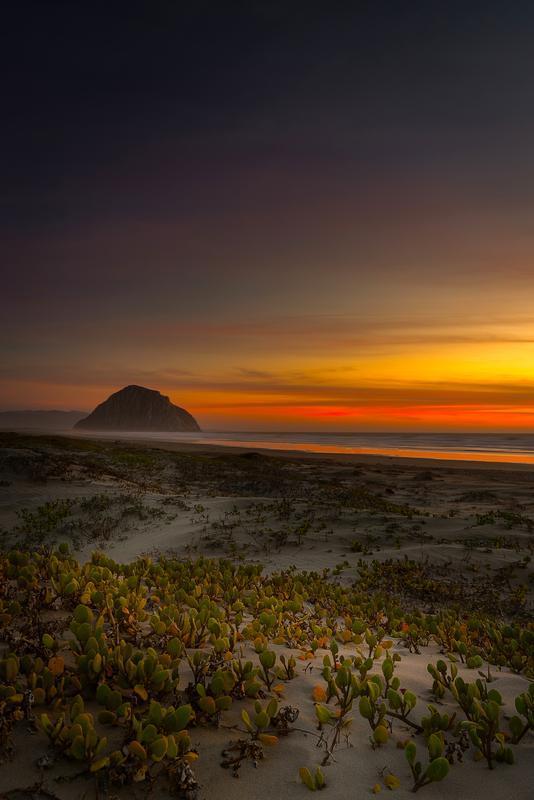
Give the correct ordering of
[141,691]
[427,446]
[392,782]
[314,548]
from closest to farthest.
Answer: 1. [392,782]
2. [141,691]
3. [314,548]
4. [427,446]

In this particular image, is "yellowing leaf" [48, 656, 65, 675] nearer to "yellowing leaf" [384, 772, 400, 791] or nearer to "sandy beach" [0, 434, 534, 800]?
"sandy beach" [0, 434, 534, 800]

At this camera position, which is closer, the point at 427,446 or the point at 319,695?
the point at 319,695

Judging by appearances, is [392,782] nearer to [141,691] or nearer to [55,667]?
[141,691]

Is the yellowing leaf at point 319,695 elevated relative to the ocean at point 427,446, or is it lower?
elevated

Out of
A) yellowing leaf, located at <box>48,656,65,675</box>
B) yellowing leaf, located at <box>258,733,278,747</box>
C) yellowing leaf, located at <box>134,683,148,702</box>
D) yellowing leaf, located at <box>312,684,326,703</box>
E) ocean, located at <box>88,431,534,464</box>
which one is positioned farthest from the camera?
ocean, located at <box>88,431,534,464</box>

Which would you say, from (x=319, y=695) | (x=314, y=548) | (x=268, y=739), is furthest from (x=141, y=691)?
(x=314, y=548)

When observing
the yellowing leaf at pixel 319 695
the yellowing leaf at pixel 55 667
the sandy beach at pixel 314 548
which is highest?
the yellowing leaf at pixel 55 667

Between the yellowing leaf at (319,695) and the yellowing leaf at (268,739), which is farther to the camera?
the yellowing leaf at (319,695)

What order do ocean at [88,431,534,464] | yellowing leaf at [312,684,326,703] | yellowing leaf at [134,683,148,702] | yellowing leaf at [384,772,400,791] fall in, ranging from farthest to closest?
1. ocean at [88,431,534,464]
2. yellowing leaf at [312,684,326,703]
3. yellowing leaf at [134,683,148,702]
4. yellowing leaf at [384,772,400,791]

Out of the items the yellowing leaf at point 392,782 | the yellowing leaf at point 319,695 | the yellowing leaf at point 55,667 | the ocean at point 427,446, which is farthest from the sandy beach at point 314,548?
the ocean at point 427,446

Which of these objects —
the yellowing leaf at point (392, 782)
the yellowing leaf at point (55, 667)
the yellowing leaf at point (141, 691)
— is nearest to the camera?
the yellowing leaf at point (392, 782)

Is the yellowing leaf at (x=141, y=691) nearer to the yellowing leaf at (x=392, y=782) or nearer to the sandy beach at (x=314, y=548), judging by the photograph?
the sandy beach at (x=314, y=548)

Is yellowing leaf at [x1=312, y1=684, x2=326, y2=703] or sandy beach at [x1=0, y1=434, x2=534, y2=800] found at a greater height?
yellowing leaf at [x1=312, y1=684, x2=326, y2=703]

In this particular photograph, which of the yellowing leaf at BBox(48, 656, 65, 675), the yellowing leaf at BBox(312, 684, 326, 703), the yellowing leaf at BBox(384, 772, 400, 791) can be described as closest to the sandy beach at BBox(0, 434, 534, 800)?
the yellowing leaf at BBox(384, 772, 400, 791)
